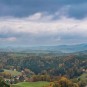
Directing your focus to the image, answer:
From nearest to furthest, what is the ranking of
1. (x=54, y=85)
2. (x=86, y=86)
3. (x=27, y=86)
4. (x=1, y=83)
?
(x=1, y=83)
(x=54, y=85)
(x=27, y=86)
(x=86, y=86)

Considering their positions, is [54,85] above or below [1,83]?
below

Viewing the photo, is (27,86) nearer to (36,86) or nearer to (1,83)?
(36,86)

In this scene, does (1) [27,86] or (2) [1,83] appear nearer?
(2) [1,83]

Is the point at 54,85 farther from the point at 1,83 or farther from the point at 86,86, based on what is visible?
the point at 1,83

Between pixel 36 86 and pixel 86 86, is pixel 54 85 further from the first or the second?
pixel 86 86

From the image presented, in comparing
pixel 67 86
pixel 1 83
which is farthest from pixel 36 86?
pixel 1 83

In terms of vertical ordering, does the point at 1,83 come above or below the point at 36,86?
above

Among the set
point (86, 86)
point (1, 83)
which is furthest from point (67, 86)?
point (1, 83)

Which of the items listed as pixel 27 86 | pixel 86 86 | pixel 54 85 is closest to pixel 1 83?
pixel 54 85

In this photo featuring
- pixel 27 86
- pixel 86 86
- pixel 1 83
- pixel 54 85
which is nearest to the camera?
pixel 1 83
